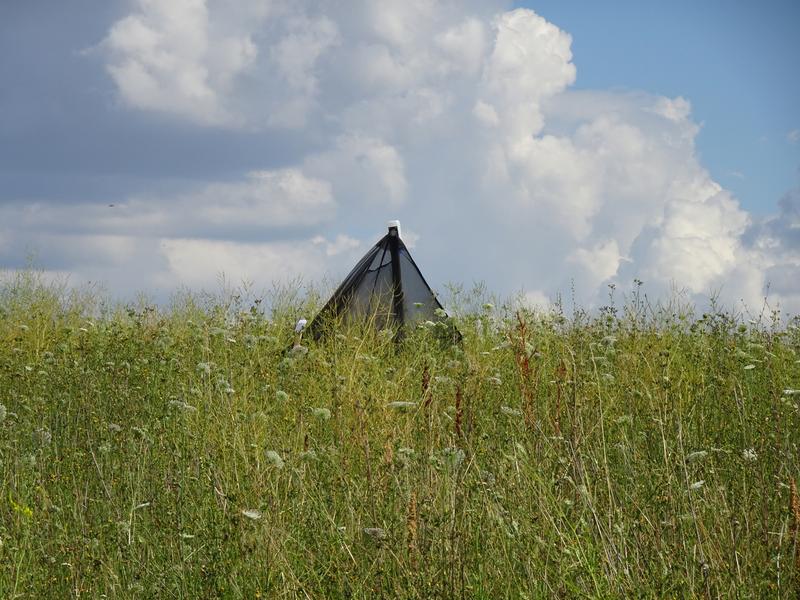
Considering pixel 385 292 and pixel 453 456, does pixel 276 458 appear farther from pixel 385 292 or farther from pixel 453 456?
pixel 385 292

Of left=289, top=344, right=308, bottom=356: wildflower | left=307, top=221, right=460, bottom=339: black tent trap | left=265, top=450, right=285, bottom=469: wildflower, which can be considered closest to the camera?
left=265, top=450, right=285, bottom=469: wildflower

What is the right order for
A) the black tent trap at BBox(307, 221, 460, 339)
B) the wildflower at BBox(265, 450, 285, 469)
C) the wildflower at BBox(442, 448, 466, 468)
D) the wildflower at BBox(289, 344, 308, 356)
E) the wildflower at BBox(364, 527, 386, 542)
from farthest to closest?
the black tent trap at BBox(307, 221, 460, 339) → the wildflower at BBox(289, 344, 308, 356) → the wildflower at BBox(265, 450, 285, 469) → the wildflower at BBox(442, 448, 466, 468) → the wildflower at BBox(364, 527, 386, 542)

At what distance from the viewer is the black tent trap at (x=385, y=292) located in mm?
9117

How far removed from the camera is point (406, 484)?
2955 millimetres

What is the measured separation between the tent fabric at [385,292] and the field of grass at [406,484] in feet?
5.43

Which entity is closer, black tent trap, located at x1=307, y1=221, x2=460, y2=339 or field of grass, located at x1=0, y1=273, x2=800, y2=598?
field of grass, located at x1=0, y1=273, x2=800, y2=598

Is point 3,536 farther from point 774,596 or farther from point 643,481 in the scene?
point 774,596

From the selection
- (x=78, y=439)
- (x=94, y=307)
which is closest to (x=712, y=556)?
(x=78, y=439)

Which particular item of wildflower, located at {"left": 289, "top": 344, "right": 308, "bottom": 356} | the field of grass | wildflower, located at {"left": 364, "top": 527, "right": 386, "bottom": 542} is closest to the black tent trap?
the field of grass

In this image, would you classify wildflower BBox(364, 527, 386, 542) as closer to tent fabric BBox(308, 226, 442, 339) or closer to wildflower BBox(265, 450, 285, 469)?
wildflower BBox(265, 450, 285, 469)

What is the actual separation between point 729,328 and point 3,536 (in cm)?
591

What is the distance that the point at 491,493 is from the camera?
3.26 metres

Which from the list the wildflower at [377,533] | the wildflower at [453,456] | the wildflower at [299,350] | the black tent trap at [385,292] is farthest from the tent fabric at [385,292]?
the wildflower at [377,533]

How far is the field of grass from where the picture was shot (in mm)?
2773
